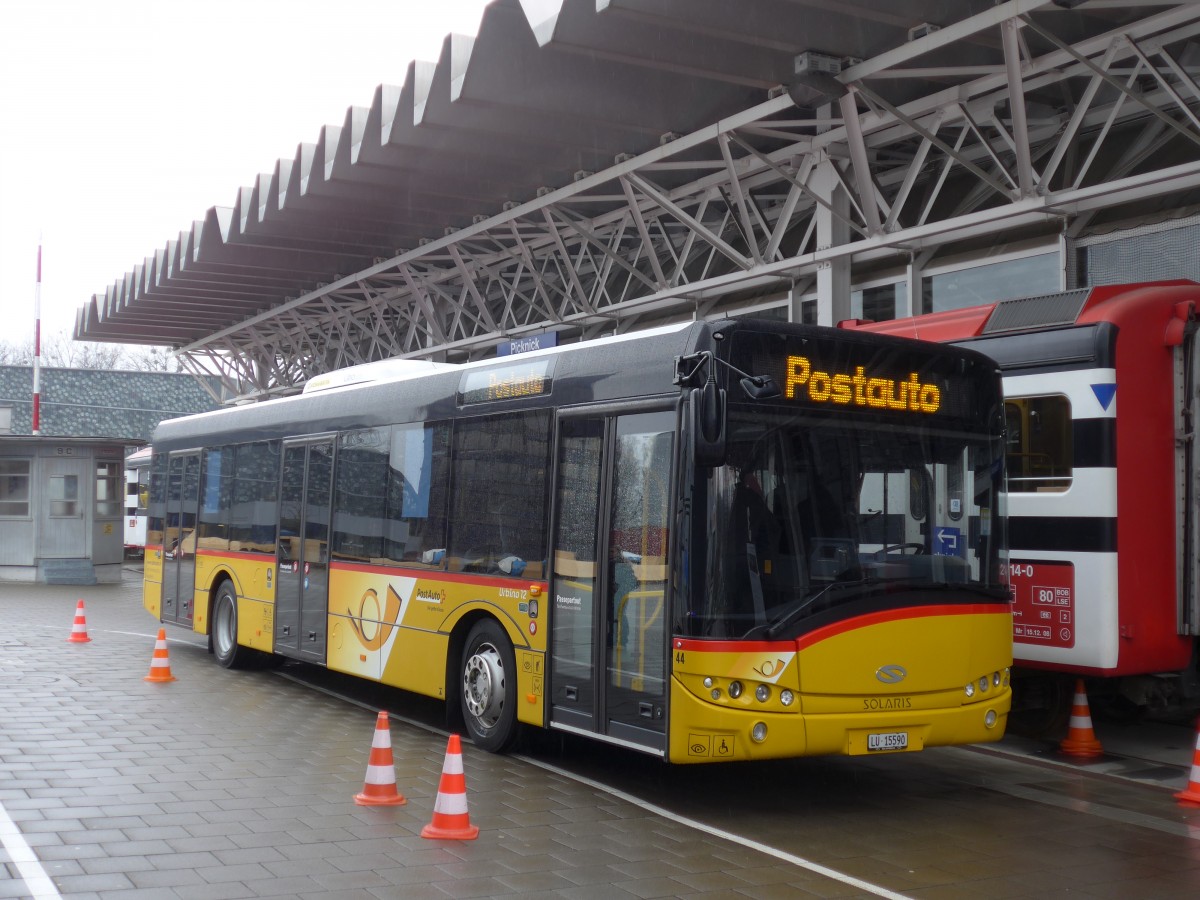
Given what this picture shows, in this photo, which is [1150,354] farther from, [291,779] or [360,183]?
[360,183]

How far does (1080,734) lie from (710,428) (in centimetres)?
483

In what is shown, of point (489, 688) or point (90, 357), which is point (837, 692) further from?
point (90, 357)

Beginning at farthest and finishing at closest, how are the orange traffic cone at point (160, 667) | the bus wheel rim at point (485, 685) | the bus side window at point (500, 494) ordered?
the orange traffic cone at point (160, 667)
the bus wheel rim at point (485, 685)
the bus side window at point (500, 494)

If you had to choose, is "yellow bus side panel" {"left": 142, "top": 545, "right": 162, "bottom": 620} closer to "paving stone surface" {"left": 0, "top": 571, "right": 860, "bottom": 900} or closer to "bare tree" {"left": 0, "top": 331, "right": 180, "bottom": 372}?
"paving stone surface" {"left": 0, "top": 571, "right": 860, "bottom": 900}

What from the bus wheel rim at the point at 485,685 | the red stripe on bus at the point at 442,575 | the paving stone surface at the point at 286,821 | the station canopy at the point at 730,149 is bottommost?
the paving stone surface at the point at 286,821

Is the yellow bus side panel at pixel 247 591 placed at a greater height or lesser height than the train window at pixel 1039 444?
lesser

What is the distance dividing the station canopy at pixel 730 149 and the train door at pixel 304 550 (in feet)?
16.3

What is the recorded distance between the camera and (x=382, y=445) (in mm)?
11688

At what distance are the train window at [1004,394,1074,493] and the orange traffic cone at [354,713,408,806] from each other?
16.9 ft

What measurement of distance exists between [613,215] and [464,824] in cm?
1520

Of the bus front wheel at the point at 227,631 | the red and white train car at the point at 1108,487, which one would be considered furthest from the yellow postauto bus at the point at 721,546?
the bus front wheel at the point at 227,631

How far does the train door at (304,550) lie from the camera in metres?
12.6

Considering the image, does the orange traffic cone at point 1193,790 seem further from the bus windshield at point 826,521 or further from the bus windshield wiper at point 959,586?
the bus windshield at point 826,521

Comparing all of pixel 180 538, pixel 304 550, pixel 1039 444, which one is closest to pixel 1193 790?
pixel 1039 444
